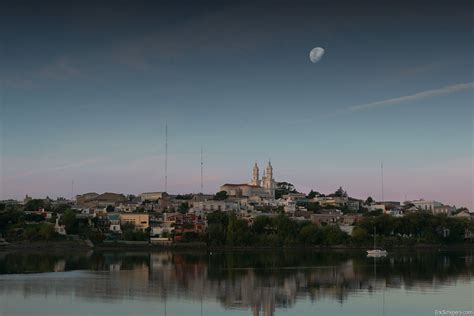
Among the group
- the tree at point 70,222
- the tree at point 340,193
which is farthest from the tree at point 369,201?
the tree at point 70,222

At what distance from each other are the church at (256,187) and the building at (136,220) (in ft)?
81.2

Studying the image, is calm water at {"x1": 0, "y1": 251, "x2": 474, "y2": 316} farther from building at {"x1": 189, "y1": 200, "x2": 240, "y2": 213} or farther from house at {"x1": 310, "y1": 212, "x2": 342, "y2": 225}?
building at {"x1": 189, "y1": 200, "x2": 240, "y2": 213}

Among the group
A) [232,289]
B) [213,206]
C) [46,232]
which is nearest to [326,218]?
[213,206]

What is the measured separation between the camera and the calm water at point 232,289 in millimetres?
17172

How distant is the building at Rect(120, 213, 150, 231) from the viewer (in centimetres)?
5458

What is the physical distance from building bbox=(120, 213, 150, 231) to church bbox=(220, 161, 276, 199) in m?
24.7

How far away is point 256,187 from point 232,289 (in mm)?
64952

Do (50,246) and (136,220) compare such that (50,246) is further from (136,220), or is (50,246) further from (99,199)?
(99,199)

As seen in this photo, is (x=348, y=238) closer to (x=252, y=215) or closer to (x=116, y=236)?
(x=252, y=215)

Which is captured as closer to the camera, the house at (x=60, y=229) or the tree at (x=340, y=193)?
the house at (x=60, y=229)

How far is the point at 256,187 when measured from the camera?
282 ft

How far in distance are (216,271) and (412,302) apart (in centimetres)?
1071

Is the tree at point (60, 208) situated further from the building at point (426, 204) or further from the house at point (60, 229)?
the building at point (426, 204)

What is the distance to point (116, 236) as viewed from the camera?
50.9 metres
